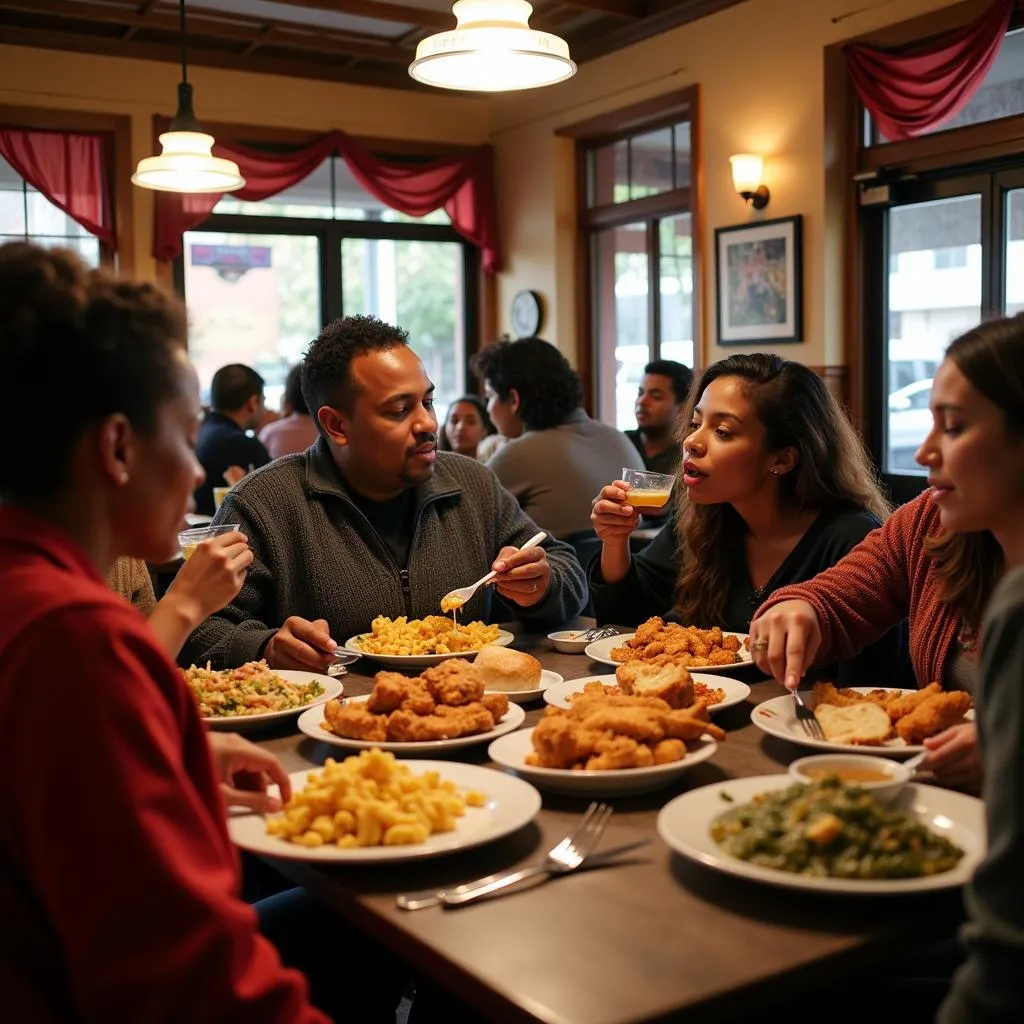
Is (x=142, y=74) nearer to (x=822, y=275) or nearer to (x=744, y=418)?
(x=822, y=275)

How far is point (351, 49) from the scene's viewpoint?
7332 millimetres

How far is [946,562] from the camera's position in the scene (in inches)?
72.6

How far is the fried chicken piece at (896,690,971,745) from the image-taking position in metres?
1.52

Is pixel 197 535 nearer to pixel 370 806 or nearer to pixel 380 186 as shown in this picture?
pixel 370 806

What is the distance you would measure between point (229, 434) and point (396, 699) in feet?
13.2

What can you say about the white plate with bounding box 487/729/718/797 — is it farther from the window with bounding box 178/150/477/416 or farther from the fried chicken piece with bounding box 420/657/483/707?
the window with bounding box 178/150/477/416

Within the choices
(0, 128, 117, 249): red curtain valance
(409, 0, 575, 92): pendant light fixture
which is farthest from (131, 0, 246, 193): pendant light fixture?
(0, 128, 117, 249): red curtain valance

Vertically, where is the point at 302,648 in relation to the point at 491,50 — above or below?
below

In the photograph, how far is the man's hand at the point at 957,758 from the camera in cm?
134

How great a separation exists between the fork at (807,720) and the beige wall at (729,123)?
4.38 m

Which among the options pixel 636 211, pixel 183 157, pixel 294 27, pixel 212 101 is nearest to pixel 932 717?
pixel 183 157

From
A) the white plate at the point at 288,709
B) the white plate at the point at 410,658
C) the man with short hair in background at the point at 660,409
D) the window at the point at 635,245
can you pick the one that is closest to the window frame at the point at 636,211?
the window at the point at 635,245

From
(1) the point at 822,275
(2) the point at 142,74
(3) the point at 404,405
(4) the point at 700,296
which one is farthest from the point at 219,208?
(3) the point at 404,405

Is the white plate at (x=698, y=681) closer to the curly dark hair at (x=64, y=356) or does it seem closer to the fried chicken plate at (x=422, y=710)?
the fried chicken plate at (x=422, y=710)
